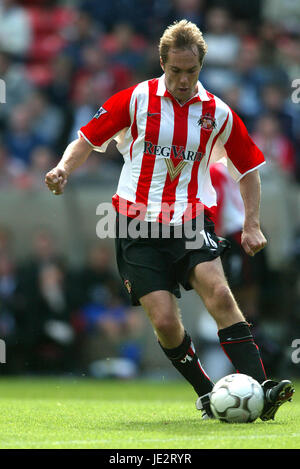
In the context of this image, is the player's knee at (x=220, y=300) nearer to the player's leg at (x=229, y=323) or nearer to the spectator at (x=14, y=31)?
the player's leg at (x=229, y=323)

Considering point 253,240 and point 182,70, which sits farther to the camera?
point 253,240

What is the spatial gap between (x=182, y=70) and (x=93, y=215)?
5592 mm

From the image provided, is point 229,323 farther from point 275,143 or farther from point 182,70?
point 275,143

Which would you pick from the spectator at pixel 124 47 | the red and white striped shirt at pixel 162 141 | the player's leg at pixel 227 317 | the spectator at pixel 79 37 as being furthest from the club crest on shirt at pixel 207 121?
the spectator at pixel 79 37

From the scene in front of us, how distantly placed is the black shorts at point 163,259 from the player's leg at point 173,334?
0.23 feet

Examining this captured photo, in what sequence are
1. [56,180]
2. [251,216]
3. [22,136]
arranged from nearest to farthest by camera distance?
[56,180] < [251,216] < [22,136]

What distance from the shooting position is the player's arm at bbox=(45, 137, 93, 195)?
536cm

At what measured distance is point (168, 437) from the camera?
4723mm

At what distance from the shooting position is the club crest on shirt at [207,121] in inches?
227

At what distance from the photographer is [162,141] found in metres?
5.71

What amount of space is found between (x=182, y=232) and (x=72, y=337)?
5.25 m

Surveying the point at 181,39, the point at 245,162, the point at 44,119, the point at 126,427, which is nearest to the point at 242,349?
the point at 126,427

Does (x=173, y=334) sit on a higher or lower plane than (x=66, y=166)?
lower

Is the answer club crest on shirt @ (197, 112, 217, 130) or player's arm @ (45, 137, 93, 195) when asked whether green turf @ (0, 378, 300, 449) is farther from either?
club crest on shirt @ (197, 112, 217, 130)
